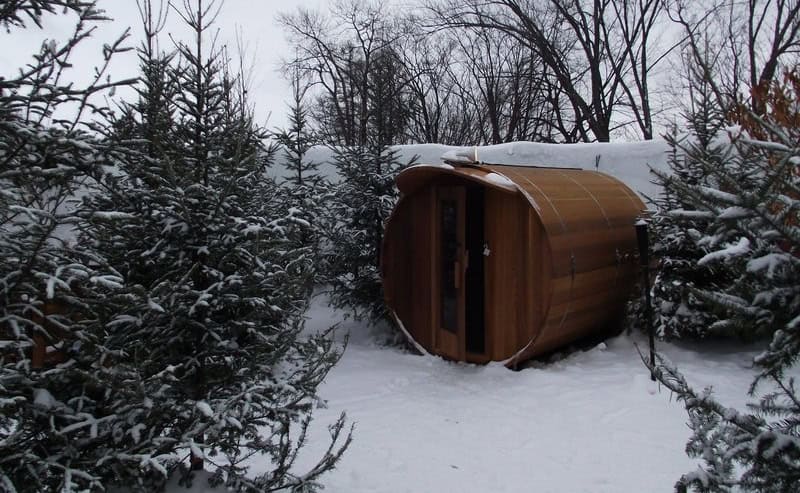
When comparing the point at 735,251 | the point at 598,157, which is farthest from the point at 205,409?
the point at 598,157

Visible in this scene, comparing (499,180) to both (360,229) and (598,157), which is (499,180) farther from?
(598,157)

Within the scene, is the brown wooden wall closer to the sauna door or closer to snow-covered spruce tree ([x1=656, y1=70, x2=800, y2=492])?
the sauna door

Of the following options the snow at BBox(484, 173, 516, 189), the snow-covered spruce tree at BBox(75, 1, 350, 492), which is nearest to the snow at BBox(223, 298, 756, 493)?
the snow-covered spruce tree at BBox(75, 1, 350, 492)

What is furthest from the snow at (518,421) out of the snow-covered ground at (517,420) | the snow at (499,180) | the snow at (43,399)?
the snow at (499,180)

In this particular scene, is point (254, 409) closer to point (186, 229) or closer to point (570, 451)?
point (186, 229)

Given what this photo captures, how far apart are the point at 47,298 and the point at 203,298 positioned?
0.77 metres

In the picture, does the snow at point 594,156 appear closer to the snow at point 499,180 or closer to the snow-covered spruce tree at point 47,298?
the snow at point 499,180

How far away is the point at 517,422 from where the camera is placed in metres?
4.73

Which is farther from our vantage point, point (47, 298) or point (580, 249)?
point (580, 249)

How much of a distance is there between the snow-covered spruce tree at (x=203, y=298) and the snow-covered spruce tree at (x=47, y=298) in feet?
0.55

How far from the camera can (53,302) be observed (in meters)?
2.49

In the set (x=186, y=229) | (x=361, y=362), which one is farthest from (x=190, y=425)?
(x=361, y=362)

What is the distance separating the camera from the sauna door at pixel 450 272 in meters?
6.50

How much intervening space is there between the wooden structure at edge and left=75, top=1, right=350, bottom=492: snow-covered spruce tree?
293cm
